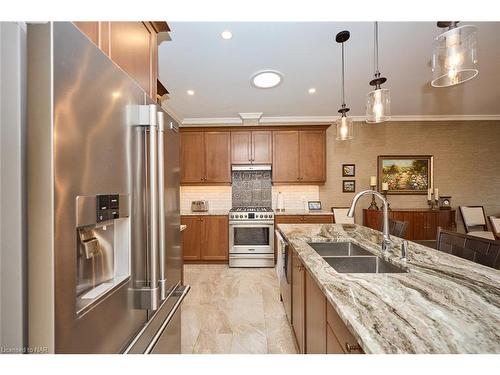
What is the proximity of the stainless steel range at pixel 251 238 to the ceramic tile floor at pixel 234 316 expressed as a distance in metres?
0.33

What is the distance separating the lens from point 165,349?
113 cm

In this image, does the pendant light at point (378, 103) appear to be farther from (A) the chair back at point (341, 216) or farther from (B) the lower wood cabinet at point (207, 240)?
(B) the lower wood cabinet at point (207, 240)

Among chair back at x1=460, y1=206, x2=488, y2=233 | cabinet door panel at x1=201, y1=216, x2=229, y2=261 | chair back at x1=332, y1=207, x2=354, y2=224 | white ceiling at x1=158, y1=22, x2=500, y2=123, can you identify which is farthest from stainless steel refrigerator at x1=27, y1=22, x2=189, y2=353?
chair back at x1=460, y1=206, x2=488, y2=233

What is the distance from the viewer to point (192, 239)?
14.1 ft

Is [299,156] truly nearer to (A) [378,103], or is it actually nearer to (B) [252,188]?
(B) [252,188]

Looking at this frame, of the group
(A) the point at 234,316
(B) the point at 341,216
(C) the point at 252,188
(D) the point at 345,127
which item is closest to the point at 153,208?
(A) the point at 234,316

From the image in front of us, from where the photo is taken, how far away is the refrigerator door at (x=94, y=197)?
58 cm

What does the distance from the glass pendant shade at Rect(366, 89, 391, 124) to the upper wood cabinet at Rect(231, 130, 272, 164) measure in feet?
8.49

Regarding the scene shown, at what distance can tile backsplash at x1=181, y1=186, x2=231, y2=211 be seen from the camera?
490cm

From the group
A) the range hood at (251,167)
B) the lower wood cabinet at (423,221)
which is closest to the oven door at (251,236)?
the range hood at (251,167)

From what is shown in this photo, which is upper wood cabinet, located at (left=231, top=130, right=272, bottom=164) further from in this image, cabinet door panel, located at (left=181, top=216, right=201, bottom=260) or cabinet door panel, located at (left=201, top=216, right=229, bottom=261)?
cabinet door panel, located at (left=181, top=216, right=201, bottom=260)

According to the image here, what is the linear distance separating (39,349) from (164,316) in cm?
55

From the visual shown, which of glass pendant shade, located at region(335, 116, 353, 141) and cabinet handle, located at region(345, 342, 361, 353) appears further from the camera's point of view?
glass pendant shade, located at region(335, 116, 353, 141)
